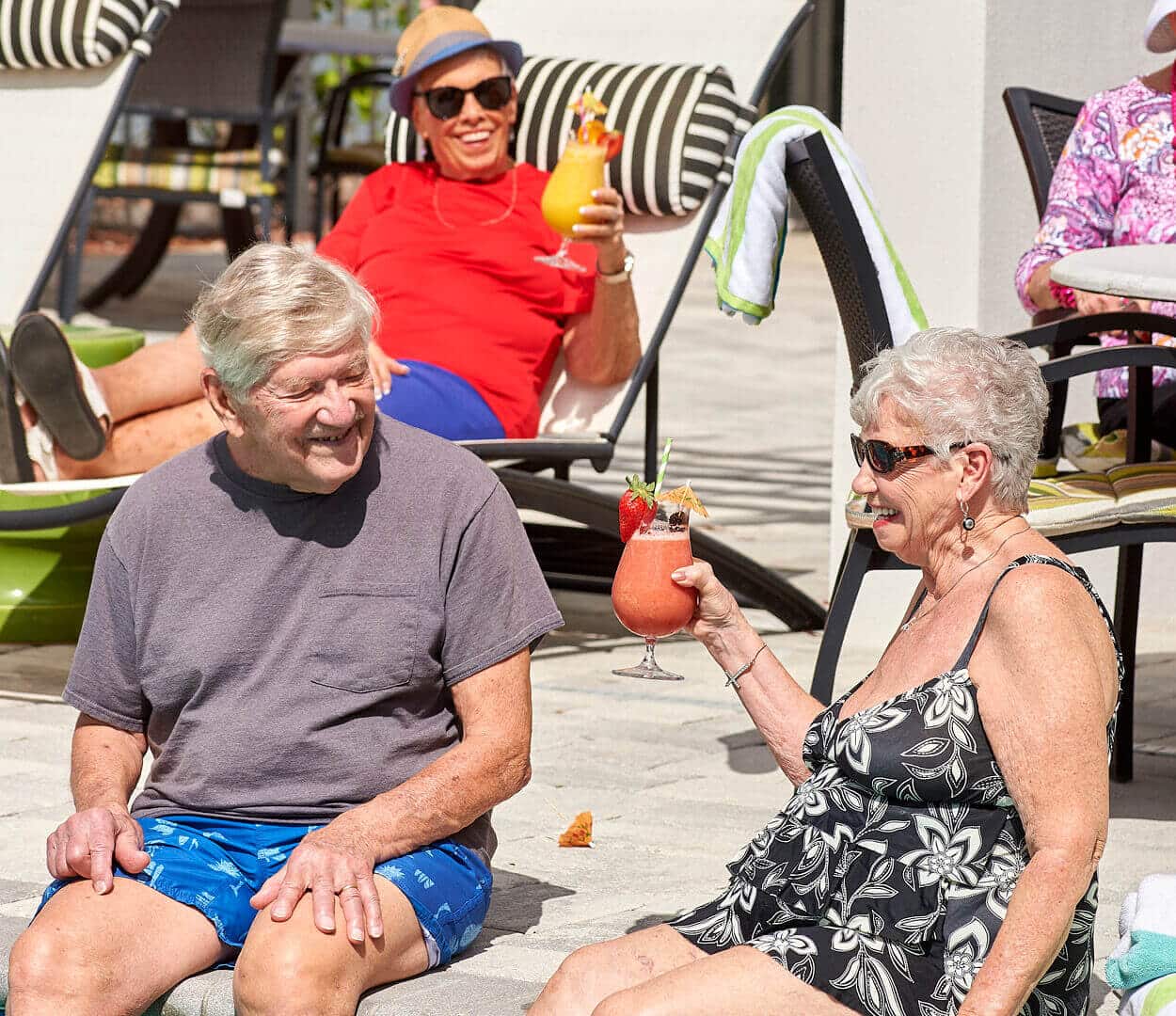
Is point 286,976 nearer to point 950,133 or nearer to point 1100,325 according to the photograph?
point 1100,325

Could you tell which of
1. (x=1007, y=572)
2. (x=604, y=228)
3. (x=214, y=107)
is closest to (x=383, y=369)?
(x=604, y=228)

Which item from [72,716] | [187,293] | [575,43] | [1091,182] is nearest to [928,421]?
[1091,182]

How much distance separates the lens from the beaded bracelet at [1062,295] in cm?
438

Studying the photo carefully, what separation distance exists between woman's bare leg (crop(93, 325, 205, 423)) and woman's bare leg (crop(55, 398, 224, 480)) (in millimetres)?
24

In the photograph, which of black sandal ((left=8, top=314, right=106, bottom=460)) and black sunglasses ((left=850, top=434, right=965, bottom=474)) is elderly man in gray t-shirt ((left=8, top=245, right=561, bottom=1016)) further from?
black sandal ((left=8, top=314, right=106, bottom=460))

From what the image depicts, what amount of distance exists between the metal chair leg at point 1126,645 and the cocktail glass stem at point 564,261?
1635mm

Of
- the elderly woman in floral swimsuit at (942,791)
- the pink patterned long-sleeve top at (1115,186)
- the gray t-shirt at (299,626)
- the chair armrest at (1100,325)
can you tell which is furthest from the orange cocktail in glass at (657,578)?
the pink patterned long-sleeve top at (1115,186)

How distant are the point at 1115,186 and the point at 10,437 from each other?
258cm

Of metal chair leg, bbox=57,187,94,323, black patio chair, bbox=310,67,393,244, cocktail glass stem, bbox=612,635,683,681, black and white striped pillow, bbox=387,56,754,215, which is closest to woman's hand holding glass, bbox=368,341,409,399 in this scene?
black and white striped pillow, bbox=387,56,754,215

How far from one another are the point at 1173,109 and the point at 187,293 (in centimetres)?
996

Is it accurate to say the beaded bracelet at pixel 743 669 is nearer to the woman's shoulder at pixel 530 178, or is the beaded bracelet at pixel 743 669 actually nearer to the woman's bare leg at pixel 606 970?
the woman's bare leg at pixel 606 970

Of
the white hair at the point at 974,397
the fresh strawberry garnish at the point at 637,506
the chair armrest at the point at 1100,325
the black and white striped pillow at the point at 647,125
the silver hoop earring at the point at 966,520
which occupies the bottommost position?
the fresh strawberry garnish at the point at 637,506

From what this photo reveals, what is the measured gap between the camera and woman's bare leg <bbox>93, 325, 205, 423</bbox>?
4828mm

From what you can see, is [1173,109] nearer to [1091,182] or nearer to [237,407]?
[1091,182]
